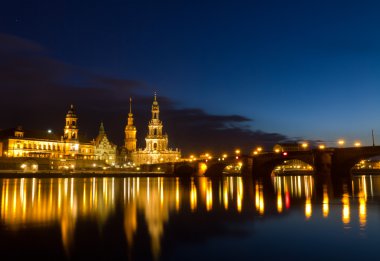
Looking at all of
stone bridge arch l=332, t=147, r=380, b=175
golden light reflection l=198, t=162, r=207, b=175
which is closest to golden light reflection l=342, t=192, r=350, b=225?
stone bridge arch l=332, t=147, r=380, b=175

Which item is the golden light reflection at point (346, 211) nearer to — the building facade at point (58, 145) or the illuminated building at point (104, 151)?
the building facade at point (58, 145)

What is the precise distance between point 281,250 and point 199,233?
18.4 feet

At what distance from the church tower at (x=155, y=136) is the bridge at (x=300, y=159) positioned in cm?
5189

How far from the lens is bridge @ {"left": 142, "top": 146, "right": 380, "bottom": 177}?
73500 mm

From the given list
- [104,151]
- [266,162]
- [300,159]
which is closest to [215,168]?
[266,162]

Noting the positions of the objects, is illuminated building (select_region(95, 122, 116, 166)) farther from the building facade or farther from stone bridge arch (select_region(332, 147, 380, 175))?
stone bridge arch (select_region(332, 147, 380, 175))

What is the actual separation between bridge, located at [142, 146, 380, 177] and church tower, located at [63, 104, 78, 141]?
159ft

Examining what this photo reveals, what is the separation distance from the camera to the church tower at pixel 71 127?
157m

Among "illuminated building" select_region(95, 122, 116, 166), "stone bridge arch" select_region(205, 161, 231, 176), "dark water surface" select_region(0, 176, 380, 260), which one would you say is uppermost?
"illuminated building" select_region(95, 122, 116, 166)

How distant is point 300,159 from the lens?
82.6m

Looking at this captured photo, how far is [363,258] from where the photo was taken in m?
19.0

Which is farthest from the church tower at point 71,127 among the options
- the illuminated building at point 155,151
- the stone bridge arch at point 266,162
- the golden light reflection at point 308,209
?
the golden light reflection at point 308,209

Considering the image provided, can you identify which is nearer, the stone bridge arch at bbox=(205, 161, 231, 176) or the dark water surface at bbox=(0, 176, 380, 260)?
the dark water surface at bbox=(0, 176, 380, 260)

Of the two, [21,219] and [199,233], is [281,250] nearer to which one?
[199,233]
